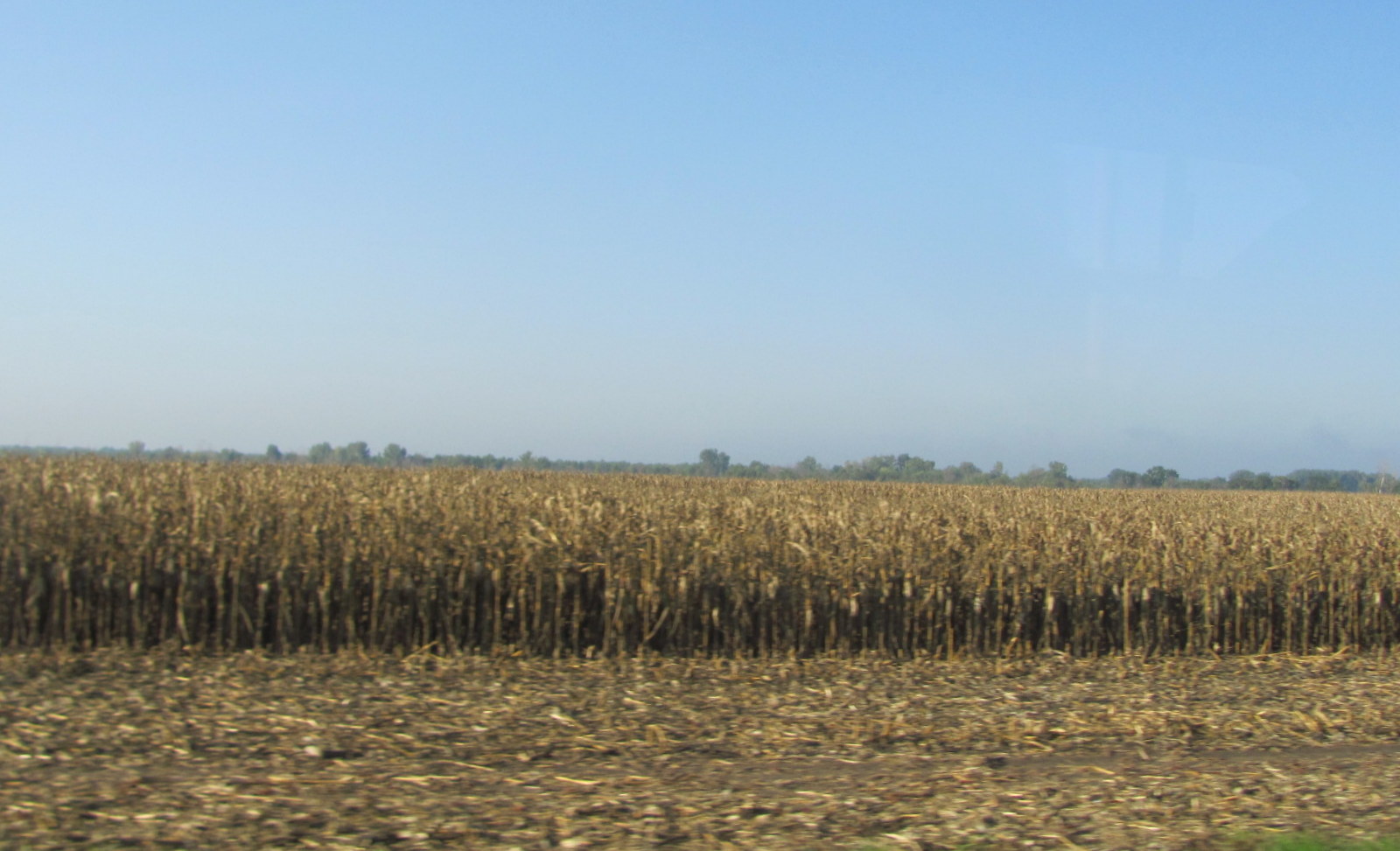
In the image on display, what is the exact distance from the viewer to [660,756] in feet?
20.1

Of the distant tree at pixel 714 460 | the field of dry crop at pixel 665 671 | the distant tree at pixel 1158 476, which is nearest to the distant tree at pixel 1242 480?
the distant tree at pixel 1158 476

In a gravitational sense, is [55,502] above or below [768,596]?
above

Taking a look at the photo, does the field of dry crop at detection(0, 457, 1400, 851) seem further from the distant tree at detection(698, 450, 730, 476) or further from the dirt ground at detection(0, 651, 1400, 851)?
the distant tree at detection(698, 450, 730, 476)

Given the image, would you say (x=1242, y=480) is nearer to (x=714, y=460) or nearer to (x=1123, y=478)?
(x=1123, y=478)

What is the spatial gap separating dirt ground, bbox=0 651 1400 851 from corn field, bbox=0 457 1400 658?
0.72 m

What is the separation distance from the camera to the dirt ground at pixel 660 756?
15.5 feet

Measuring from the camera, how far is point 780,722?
23.2 feet

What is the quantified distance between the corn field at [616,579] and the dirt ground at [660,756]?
724 mm

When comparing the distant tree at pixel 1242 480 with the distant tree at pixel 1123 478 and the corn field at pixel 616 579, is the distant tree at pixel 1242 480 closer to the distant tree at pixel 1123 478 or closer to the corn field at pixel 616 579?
the distant tree at pixel 1123 478

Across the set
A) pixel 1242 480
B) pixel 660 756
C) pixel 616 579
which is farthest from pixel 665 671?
pixel 1242 480

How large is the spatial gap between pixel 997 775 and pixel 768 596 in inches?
172

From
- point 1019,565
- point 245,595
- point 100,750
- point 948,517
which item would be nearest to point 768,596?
point 1019,565

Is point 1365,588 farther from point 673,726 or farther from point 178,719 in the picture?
point 178,719

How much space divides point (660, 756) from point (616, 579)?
12.5 ft
